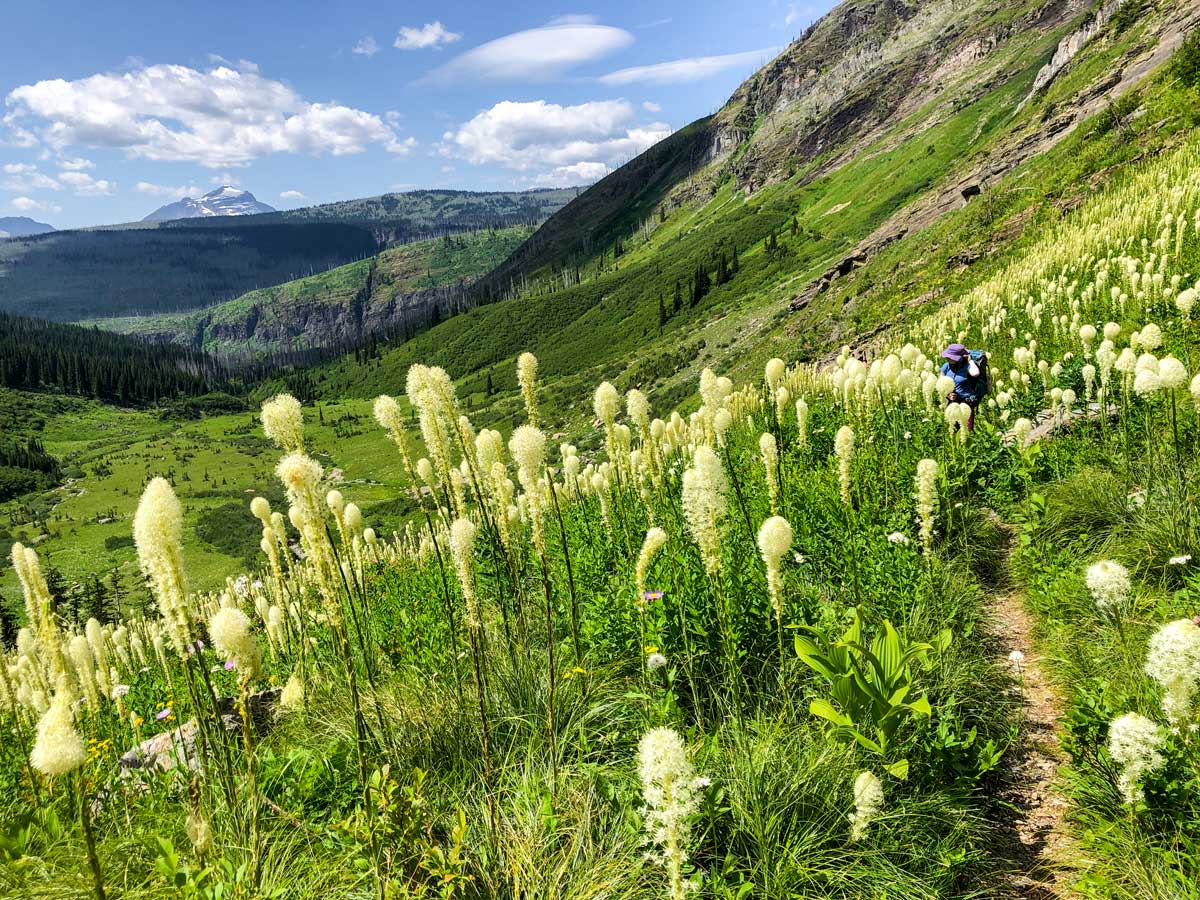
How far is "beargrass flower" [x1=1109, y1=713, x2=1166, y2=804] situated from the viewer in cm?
303

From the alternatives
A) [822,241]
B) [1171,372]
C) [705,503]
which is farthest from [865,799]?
[822,241]

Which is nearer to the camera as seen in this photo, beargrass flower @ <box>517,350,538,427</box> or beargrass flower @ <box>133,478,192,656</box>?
beargrass flower @ <box>133,478,192,656</box>

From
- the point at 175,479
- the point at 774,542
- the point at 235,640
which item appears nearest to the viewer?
the point at 235,640

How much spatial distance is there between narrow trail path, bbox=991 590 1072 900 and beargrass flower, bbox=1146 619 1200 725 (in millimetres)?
1404

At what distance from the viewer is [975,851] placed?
3.62 meters

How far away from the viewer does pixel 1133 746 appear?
3.04 m

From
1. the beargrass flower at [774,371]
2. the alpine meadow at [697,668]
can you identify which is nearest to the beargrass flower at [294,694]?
the alpine meadow at [697,668]

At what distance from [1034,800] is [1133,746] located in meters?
1.43

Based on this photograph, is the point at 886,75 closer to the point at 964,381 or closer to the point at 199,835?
the point at 964,381

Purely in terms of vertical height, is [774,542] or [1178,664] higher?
[774,542]

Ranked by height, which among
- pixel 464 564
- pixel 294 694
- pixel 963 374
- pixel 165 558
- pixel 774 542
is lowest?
pixel 294 694

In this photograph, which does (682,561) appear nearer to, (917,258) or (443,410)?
(443,410)

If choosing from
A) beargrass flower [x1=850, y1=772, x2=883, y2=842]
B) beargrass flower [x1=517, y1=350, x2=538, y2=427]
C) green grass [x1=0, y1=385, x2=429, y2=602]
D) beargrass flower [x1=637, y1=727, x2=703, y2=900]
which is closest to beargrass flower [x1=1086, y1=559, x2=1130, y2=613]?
beargrass flower [x1=850, y1=772, x2=883, y2=842]

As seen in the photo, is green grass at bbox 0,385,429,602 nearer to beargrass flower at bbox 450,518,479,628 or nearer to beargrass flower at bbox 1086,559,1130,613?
beargrass flower at bbox 450,518,479,628
